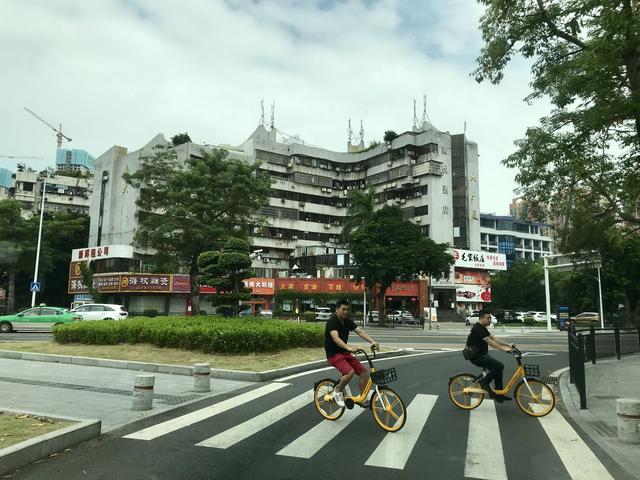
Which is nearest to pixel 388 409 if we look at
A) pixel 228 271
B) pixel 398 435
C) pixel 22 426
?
pixel 398 435

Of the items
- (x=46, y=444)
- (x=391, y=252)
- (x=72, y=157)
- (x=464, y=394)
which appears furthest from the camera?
(x=72, y=157)

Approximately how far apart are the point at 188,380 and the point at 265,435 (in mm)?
5332

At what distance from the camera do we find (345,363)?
292 inches

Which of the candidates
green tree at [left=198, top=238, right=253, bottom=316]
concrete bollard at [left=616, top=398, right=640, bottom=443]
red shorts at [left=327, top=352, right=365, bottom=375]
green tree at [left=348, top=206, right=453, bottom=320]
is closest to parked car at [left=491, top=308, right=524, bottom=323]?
green tree at [left=348, top=206, right=453, bottom=320]

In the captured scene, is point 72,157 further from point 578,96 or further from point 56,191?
point 578,96

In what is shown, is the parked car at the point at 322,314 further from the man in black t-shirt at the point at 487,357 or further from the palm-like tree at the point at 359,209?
the man in black t-shirt at the point at 487,357

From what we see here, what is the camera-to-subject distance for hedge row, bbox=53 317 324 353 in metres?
14.4

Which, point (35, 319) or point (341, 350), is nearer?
point (341, 350)

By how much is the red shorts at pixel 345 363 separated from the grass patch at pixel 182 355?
17.5 feet

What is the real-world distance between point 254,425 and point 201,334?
299 inches

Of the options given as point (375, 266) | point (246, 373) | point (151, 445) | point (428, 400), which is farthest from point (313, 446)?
point (375, 266)

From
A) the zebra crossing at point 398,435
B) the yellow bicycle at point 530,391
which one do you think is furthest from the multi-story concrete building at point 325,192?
the yellow bicycle at point 530,391

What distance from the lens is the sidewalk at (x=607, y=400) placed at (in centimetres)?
608

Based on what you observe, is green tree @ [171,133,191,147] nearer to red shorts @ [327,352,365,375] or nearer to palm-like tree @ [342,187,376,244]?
palm-like tree @ [342,187,376,244]
